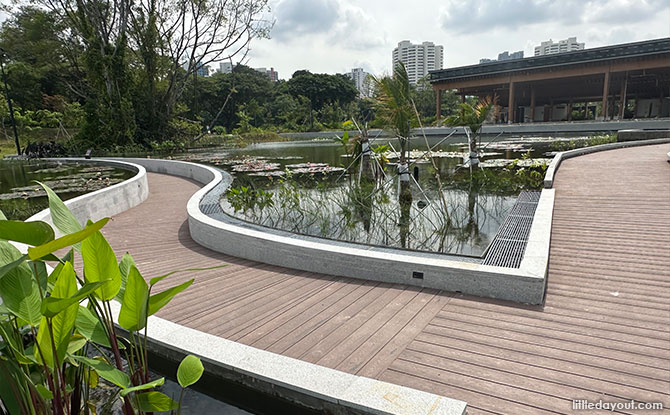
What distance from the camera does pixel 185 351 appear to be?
231 cm

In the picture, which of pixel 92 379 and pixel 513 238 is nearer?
pixel 92 379

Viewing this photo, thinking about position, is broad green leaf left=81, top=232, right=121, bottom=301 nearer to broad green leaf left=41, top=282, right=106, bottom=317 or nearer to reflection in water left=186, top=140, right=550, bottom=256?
A: broad green leaf left=41, top=282, right=106, bottom=317

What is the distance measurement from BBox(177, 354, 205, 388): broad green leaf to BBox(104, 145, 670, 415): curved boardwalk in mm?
925

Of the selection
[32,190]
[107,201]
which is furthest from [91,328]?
[32,190]

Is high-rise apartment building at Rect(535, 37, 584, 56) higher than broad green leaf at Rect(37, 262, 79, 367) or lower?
higher

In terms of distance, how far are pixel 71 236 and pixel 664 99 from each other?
40.5 m

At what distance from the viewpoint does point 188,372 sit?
1.52 metres

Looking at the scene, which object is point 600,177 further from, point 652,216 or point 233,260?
point 233,260

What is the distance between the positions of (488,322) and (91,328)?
7.74ft

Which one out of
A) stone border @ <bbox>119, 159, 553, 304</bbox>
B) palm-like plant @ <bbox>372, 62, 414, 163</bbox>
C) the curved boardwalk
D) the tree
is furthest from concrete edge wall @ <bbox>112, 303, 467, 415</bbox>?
the tree

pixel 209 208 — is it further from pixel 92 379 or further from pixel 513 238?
pixel 513 238

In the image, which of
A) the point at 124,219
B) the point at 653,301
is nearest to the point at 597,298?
the point at 653,301

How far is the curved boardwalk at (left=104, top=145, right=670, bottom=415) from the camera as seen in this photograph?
200 cm

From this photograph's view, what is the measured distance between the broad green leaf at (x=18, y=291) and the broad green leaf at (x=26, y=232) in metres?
0.18
